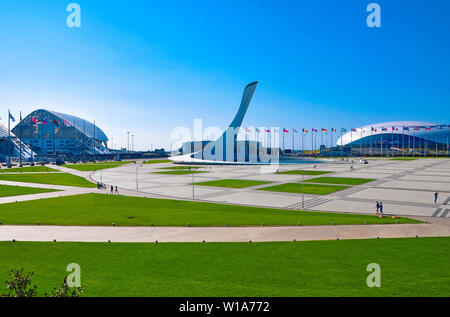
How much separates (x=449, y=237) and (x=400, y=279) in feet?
32.3

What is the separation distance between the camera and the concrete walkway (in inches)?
742

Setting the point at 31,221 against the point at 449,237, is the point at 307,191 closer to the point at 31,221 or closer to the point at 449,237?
the point at 449,237

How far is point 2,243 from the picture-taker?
58.1ft

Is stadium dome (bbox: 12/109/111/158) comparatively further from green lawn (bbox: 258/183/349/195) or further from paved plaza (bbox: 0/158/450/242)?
green lawn (bbox: 258/183/349/195)

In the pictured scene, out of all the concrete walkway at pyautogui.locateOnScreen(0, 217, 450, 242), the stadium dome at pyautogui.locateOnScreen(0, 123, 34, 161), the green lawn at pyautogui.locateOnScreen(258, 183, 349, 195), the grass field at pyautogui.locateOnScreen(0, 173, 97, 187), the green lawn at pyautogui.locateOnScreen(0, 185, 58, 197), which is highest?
the stadium dome at pyautogui.locateOnScreen(0, 123, 34, 161)

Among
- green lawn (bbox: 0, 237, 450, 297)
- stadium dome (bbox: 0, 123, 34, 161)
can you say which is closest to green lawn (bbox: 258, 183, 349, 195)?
green lawn (bbox: 0, 237, 450, 297)

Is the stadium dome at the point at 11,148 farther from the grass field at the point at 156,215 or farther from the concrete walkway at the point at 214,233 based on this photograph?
the concrete walkway at the point at 214,233

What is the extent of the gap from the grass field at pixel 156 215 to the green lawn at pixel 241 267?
17.6ft

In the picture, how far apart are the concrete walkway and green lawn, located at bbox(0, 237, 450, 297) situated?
1.11m

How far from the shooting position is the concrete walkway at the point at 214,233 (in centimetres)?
1884

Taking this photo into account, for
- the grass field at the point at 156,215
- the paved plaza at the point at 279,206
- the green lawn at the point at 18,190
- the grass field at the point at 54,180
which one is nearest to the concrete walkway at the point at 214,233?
the paved plaza at the point at 279,206

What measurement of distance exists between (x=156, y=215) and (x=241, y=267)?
1366cm
